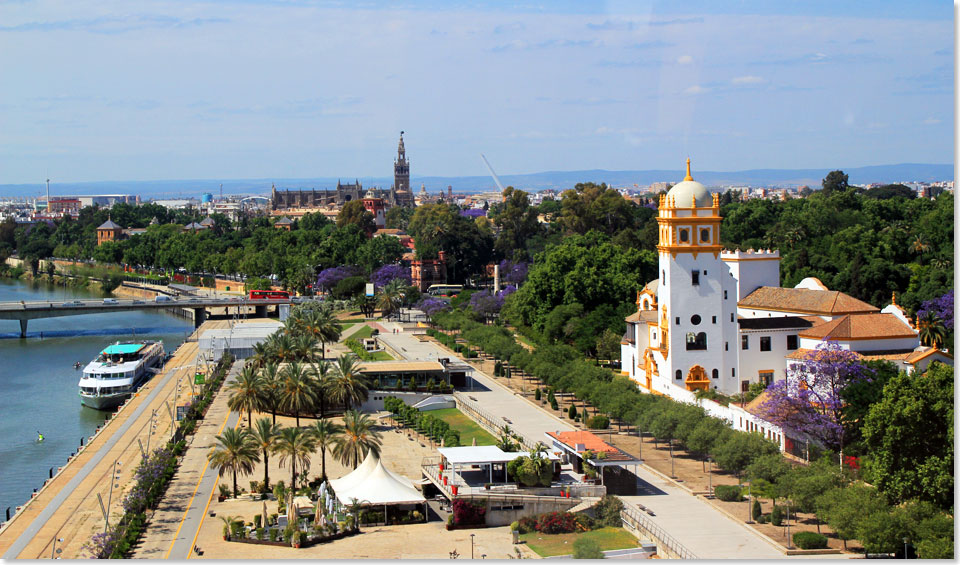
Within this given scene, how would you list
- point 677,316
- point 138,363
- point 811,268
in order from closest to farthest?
point 677,316 → point 138,363 → point 811,268

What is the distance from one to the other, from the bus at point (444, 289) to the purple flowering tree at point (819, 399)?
59.7 meters

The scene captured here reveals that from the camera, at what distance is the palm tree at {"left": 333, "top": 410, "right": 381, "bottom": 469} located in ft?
117

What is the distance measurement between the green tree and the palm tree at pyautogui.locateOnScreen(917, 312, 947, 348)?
18.6 m

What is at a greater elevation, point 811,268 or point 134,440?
point 811,268

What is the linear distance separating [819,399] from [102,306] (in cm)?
5918

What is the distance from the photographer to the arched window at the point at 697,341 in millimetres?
46312

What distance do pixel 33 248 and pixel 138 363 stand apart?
86.6m

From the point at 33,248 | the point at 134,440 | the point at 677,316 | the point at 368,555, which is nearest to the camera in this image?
the point at 368,555

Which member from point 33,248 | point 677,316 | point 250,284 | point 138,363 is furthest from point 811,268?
point 33,248

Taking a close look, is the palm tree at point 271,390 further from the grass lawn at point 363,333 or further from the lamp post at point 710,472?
the grass lawn at point 363,333

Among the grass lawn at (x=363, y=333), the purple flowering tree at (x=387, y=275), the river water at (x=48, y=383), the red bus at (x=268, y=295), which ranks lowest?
the river water at (x=48, y=383)

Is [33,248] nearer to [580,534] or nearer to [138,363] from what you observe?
[138,363]

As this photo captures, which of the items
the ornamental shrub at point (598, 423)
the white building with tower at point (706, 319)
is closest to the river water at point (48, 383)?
the ornamental shrub at point (598, 423)

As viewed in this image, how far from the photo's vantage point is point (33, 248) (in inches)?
5438
